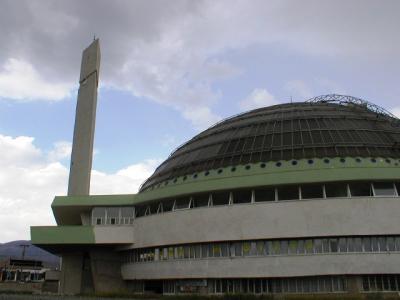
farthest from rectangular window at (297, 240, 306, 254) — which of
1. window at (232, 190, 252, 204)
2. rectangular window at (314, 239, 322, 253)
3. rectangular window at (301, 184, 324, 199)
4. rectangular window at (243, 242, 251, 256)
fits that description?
window at (232, 190, 252, 204)

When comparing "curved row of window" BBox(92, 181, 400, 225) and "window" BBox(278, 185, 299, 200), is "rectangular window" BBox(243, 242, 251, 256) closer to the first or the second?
"curved row of window" BBox(92, 181, 400, 225)

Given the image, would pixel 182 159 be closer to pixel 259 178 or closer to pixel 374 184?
pixel 259 178

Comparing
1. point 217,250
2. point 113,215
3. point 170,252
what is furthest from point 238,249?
point 113,215

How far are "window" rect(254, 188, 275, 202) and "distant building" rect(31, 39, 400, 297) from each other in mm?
107

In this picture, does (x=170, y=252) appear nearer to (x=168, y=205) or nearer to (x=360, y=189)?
(x=168, y=205)

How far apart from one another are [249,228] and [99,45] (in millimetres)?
41363

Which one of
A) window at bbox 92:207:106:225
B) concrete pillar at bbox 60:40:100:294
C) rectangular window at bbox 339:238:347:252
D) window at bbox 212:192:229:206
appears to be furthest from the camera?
concrete pillar at bbox 60:40:100:294

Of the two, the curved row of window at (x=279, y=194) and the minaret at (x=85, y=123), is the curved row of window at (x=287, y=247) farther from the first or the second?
the minaret at (x=85, y=123)

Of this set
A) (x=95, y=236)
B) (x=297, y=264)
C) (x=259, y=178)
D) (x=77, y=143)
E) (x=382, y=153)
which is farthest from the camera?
(x=77, y=143)

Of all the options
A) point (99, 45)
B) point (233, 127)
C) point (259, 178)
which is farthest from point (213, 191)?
point (99, 45)

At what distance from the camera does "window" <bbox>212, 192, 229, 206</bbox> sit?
125ft

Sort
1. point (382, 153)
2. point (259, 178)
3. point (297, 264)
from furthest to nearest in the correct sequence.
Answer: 1. point (382, 153)
2. point (259, 178)
3. point (297, 264)

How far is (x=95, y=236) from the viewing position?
43438 millimetres

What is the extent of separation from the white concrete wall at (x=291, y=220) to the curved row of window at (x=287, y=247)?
633 mm
